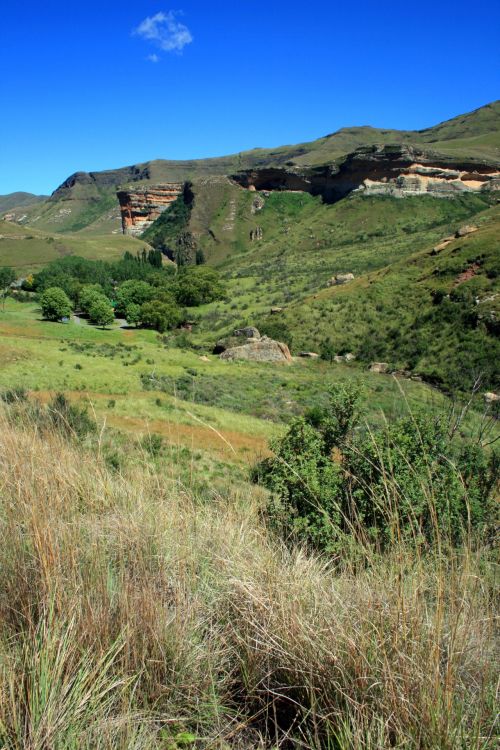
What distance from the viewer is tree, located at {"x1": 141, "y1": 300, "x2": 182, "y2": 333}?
60156 millimetres

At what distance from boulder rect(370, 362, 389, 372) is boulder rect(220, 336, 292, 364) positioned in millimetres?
7492

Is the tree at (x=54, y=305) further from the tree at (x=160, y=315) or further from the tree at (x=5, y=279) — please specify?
the tree at (x=5, y=279)

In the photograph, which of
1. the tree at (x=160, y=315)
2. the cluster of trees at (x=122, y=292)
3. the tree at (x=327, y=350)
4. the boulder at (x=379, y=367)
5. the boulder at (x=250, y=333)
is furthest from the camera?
the tree at (x=160, y=315)

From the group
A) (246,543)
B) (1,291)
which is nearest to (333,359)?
(246,543)

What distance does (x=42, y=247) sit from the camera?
11738 centimetres

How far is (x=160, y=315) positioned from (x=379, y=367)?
105 feet

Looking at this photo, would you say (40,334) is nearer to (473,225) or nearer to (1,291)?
(1,291)

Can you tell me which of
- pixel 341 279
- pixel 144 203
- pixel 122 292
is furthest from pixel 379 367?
pixel 144 203

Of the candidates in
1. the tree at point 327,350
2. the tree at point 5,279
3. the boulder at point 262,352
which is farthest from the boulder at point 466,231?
the tree at point 5,279

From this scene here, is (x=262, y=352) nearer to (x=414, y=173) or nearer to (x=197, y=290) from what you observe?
(x=197, y=290)

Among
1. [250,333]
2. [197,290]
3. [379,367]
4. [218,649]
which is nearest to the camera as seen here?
[218,649]

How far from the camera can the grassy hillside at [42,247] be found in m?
108

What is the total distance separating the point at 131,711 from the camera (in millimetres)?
1884

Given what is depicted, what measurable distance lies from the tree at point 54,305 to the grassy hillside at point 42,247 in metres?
44.8
